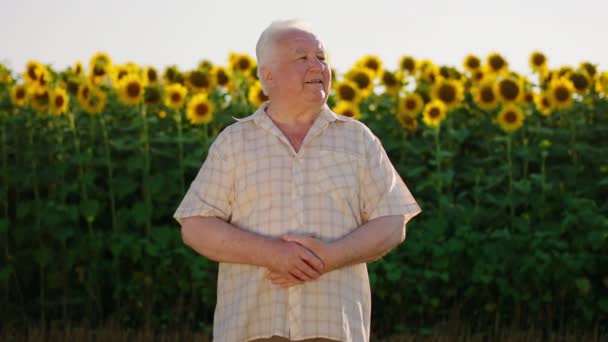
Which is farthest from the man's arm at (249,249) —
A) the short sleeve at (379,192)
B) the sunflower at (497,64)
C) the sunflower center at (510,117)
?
the sunflower at (497,64)

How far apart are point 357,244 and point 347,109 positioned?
11.0 ft

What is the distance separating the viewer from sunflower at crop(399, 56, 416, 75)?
6.88m

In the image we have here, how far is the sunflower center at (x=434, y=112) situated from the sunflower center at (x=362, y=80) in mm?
545

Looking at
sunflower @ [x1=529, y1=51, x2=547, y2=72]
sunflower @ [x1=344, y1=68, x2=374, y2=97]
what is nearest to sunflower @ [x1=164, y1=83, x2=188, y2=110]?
sunflower @ [x1=344, y1=68, x2=374, y2=97]

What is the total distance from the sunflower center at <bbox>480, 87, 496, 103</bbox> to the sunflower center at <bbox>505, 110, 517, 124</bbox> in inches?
13.2

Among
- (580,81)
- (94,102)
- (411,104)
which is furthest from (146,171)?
(580,81)

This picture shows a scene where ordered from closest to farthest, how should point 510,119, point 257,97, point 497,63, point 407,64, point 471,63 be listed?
1. point 257,97
2. point 510,119
3. point 407,64
4. point 497,63
5. point 471,63

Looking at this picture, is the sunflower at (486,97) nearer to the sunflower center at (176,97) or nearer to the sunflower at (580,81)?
the sunflower at (580,81)

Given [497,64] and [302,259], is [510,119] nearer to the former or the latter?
A: [497,64]

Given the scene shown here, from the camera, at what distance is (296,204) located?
2.52m

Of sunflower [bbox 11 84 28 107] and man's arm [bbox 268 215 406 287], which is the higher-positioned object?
sunflower [bbox 11 84 28 107]

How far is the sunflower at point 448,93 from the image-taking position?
6175 millimetres

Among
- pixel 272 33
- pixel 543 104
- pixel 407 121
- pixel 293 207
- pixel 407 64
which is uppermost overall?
pixel 407 64

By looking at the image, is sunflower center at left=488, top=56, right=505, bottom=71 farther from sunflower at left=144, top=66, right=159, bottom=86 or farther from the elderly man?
the elderly man
